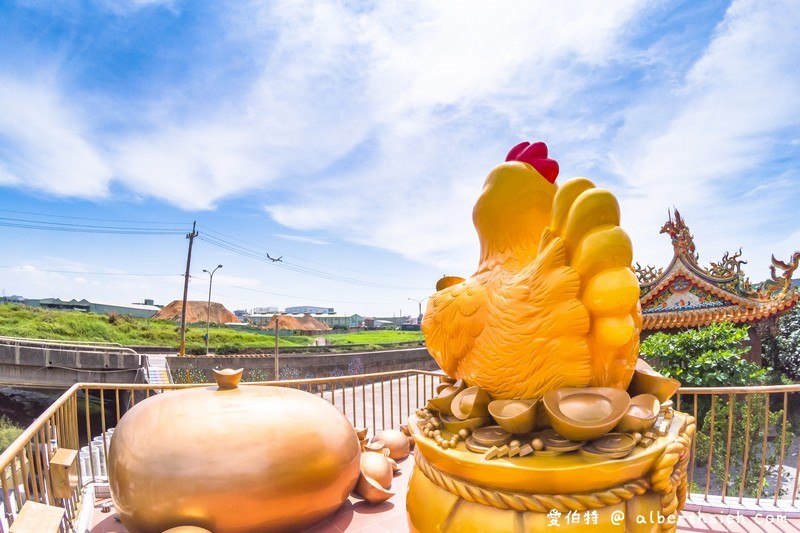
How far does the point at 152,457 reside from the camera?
2.55 m

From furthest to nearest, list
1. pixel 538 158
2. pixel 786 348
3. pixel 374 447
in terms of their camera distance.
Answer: pixel 786 348 < pixel 374 447 < pixel 538 158

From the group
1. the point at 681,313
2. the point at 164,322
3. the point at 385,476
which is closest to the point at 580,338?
the point at 385,476

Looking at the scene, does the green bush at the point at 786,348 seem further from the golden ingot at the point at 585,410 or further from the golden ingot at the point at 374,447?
the golden ingot at the point at 585,410

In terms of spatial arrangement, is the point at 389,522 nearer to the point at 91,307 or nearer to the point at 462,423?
the point at 462,423

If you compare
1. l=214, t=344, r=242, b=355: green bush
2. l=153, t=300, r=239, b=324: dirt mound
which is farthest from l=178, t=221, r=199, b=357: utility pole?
l=153, t=300, r=239, b=324: dirt mound

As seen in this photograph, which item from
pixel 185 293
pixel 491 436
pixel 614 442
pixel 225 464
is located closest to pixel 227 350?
pixel 185 293

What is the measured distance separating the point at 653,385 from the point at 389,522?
2.07 m

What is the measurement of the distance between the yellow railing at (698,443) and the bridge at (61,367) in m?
1.04

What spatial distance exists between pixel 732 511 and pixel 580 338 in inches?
108

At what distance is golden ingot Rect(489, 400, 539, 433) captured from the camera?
6.05 ft

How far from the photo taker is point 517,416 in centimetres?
184

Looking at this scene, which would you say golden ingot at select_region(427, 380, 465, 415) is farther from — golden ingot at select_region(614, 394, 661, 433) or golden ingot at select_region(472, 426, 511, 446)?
golden ingot at select_region(614, 394, 661, 433)

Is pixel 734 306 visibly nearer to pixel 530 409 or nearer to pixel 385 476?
pixel 385 476

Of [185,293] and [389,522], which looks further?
[185,293]
